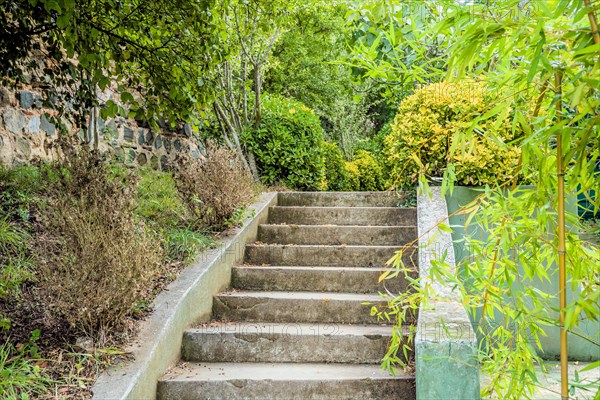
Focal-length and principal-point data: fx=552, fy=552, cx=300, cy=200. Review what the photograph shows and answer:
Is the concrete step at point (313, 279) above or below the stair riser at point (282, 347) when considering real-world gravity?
above

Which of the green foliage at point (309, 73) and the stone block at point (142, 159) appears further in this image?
the green foliage at point (309, 73)

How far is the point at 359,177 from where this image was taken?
11.0 m

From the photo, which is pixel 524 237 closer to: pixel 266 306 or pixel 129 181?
pixel 266 306

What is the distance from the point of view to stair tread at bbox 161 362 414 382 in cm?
354

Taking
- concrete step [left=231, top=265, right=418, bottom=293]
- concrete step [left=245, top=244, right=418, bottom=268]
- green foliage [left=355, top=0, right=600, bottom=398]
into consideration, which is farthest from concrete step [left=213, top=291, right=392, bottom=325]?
green foliage [left=355, top=0, right=600, bottom=398]

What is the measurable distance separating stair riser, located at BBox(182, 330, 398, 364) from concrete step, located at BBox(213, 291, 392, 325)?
39cm

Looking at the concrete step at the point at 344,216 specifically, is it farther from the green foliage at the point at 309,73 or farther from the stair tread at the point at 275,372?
the green foliage at the point at 309,73

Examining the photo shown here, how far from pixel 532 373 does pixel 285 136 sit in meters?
5.77

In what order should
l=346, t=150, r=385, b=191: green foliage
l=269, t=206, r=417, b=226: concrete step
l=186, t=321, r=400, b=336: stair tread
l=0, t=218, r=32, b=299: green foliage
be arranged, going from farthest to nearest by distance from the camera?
l=346, t=150, r=385, b=191: green foliage, l=269, t=206, r=417, b=226: concrete step, l=186, t=321, r=400, b=336: stair tread, l=0, t=218, r=32, b=299: green foliage

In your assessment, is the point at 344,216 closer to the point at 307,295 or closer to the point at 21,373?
the point at 307,295

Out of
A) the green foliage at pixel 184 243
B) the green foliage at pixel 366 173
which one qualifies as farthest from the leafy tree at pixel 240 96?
the green foliage at pixel 366 173

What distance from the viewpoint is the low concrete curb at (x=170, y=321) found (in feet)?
9.77

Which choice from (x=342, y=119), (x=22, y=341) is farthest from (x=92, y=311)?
(x=342, y=119)

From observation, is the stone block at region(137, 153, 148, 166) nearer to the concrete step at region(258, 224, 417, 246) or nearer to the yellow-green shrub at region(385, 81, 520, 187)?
the concrete step at region(258, 224, 417, 246)
